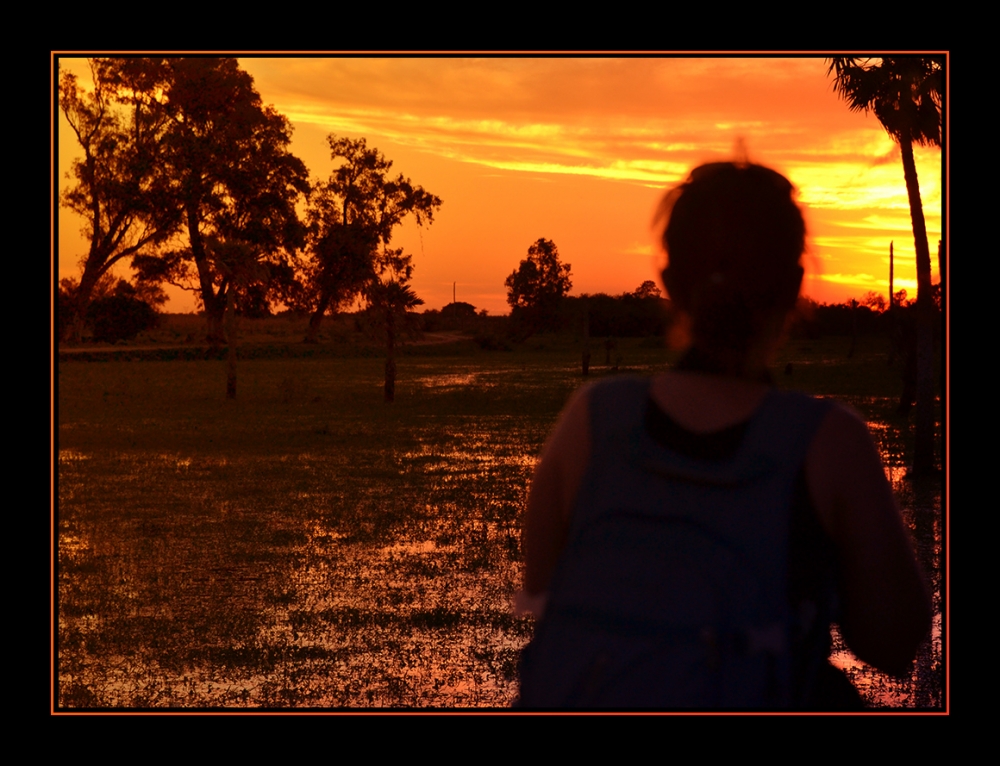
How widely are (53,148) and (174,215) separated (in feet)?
134

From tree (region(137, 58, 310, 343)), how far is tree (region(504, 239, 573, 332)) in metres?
39.3

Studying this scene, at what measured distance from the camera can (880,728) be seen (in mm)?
2936

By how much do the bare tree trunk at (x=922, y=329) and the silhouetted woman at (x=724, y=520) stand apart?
13.0 meters

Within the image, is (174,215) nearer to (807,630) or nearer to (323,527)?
(323,527)

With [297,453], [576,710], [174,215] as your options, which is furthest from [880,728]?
[174,215]

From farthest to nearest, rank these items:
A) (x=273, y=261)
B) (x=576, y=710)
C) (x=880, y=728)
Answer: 1. (x=273, y=261)
2. (x=880, y=728)
3. (x=576, y=710)

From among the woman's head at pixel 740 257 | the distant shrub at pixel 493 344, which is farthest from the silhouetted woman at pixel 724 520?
the distant shrub at pixel 493 344

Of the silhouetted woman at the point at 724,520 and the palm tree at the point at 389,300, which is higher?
the palm tree at the point at 389,300

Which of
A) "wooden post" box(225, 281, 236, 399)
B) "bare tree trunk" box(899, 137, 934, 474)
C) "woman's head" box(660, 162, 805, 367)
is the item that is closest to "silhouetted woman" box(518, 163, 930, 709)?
"woman's head" box(660, 162, 805, 367)

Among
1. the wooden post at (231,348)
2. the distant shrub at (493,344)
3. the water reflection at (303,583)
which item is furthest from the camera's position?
the distant shrub at (493,344)

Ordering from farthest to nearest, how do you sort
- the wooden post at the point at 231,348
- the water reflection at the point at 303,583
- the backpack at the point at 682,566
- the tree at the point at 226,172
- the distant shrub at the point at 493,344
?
the distant shrub at the point at 493,344, the tree at the point at 226,172, the wooden post at the point at 231,348, the water reflection at the point at 303,583, the backpack at the point at 682,566

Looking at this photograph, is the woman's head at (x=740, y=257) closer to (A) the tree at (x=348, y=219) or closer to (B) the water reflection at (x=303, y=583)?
(B) the water reflection at (x=303, y=583)

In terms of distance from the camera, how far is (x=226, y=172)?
140 ft

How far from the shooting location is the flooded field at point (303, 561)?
595 centimetres
